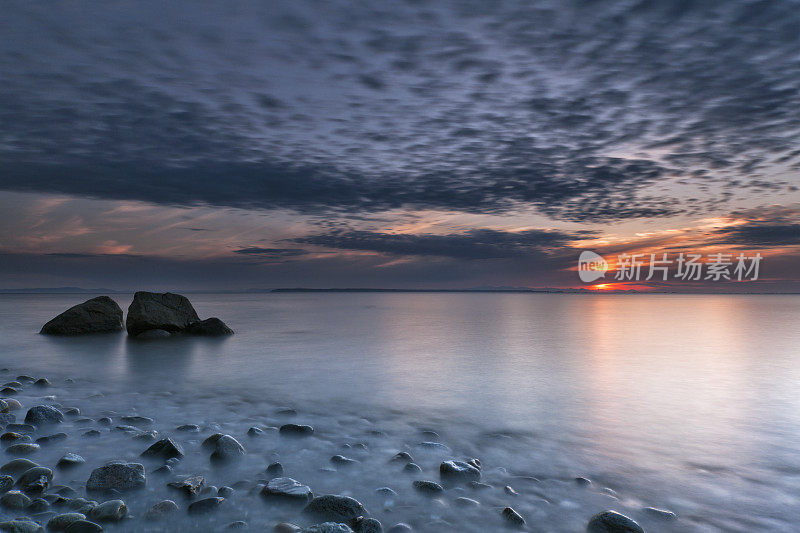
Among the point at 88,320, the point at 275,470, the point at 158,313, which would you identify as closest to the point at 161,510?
the point at 275,470

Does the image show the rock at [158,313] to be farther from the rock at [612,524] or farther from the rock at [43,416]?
the rock at [612,524]

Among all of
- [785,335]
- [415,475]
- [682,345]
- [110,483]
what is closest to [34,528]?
[110,483]

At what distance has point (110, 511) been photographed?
10.2ft

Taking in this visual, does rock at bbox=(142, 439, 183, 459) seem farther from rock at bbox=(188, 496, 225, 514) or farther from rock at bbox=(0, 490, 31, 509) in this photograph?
rock at bbox=(188, 496, 225, 514)

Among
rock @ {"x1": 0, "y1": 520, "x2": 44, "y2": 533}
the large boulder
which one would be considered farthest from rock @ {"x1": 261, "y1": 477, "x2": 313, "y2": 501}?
the large boulder

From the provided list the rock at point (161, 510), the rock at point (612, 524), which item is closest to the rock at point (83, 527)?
the rock at point (161, 510)

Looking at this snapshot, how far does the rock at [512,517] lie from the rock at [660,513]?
40.2 inches

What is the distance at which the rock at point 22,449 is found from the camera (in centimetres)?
430

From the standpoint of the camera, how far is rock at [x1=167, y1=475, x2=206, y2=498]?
3.51 metres

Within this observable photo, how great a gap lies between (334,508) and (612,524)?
1.95 meters

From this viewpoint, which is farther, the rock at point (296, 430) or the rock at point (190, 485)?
the rock at point (296, 430)

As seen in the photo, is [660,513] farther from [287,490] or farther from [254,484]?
[254,484]

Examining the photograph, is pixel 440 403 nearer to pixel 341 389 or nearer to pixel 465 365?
pixel 341 389

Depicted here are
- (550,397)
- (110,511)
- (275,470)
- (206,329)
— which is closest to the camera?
(110,511)
